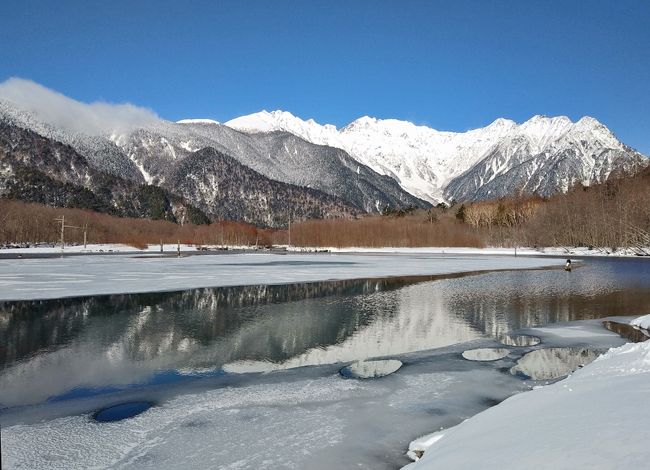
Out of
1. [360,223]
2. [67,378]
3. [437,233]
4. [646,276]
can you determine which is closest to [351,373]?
[67,378]

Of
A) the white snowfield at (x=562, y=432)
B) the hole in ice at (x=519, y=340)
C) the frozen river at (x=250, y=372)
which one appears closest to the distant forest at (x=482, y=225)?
the frozen river at (x=250, y=372)

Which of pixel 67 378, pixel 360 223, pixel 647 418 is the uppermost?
pixel 360 223

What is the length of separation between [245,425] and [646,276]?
41.9m

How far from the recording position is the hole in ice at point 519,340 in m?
14.3

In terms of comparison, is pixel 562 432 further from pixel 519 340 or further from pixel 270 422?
pixel 519 340

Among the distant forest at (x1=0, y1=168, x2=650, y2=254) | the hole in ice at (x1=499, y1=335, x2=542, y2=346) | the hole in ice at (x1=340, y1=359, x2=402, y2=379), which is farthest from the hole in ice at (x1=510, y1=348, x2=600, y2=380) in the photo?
the distant forest at (x1=0, y1=168, x2=650, y2=254)

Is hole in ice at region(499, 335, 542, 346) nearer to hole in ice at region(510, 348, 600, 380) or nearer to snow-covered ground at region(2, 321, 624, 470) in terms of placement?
hole in ice at region(510, 348, 600, 380)

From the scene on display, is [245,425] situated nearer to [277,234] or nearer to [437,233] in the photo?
[437,233]

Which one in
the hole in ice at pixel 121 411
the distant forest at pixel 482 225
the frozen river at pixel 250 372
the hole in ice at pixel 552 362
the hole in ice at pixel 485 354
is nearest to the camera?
the frozen river at pixel 250 372

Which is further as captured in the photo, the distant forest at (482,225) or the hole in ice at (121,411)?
the distant forest at (482,225)

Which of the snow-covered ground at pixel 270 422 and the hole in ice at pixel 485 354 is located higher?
the hole in ice at pixel 485 354

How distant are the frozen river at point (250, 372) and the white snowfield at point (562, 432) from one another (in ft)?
3.38

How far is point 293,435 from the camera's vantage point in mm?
7379

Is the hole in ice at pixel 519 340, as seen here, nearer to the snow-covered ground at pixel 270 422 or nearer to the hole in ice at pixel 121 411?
the snow-covered ground at pixel 270 422
